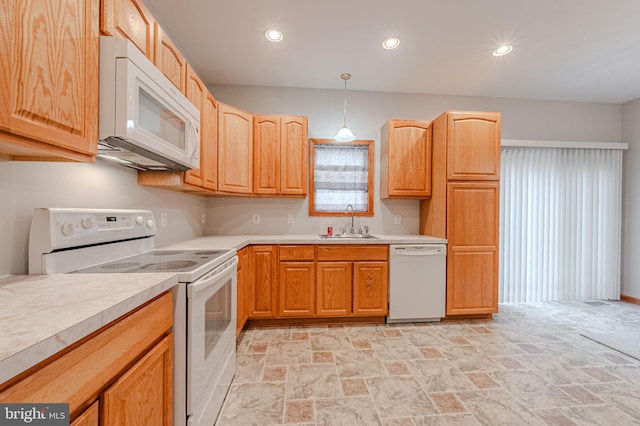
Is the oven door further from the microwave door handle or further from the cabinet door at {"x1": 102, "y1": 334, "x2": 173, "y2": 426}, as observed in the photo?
the microwave door handle

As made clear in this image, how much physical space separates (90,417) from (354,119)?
3400 millimetres

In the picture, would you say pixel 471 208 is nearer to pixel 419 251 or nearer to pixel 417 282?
pixel 419 251

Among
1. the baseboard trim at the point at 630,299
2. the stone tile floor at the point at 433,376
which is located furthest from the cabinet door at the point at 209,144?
the baseboard trim at the point at 630,299

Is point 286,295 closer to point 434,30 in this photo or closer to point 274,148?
point 274,148

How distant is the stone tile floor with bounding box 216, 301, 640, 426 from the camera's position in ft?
5.16

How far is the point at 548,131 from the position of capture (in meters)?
3.71

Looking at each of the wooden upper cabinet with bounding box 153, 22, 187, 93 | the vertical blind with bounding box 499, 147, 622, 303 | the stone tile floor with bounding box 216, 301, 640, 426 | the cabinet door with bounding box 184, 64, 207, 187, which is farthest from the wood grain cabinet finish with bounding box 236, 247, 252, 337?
the vertical blind with bounding box 499, 147, 622, 303

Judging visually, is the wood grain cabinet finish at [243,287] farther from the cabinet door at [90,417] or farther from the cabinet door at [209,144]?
the cabinet door at [90,417]

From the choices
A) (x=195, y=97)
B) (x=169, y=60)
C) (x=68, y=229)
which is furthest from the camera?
(x=195, y=97)

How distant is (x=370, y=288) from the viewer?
282 cm

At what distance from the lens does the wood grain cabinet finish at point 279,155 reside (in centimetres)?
302

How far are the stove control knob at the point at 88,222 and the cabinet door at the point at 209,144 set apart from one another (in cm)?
98

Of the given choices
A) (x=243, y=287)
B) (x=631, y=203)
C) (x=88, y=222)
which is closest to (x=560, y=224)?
(x=631, y=203)

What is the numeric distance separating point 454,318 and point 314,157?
2.46m
